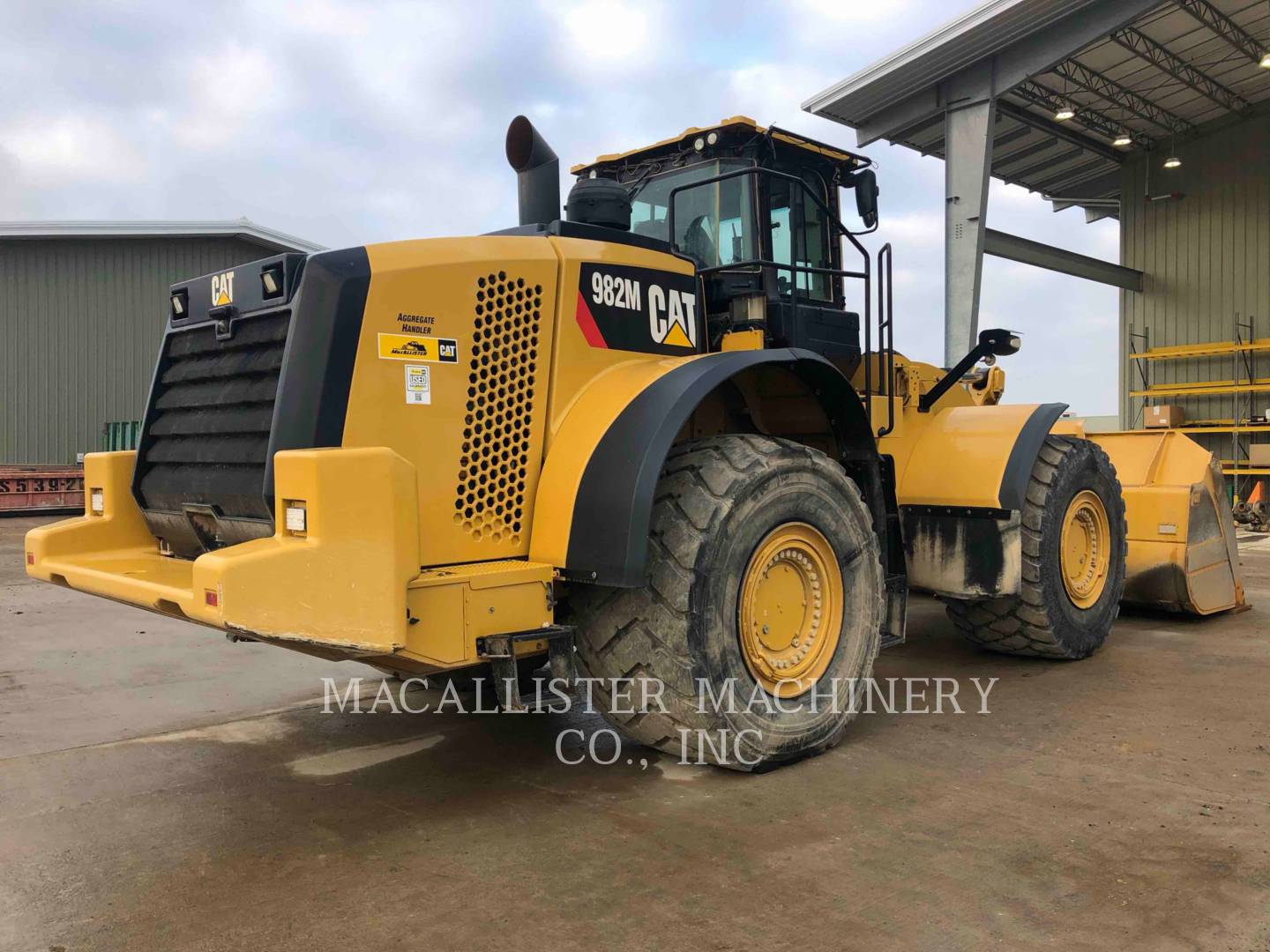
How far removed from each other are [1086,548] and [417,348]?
4.55 metres

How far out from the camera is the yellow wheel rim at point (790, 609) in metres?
3.90

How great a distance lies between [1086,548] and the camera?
6.18 m

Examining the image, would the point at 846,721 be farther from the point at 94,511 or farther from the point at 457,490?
the point at 94,511

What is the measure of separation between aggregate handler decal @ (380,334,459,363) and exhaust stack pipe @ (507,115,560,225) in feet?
3.00

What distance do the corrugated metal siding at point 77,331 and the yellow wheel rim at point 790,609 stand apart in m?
20.4

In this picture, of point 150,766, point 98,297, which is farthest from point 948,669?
point 98,297

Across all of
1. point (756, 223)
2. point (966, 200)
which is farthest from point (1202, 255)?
point (756, 223)

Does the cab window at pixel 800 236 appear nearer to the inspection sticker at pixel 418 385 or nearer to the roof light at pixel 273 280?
the inspection sticker at pixel 418 385

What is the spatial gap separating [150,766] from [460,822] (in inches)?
62.5

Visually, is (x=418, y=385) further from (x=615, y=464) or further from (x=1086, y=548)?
(x=1086, y=548)

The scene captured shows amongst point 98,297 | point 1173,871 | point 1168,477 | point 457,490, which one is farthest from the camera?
point 98,297

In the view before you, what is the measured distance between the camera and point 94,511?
4.42 m

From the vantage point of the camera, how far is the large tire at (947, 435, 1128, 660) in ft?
18.2

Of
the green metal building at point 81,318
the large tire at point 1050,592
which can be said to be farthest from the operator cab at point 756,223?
the green metal building at point 81,318
